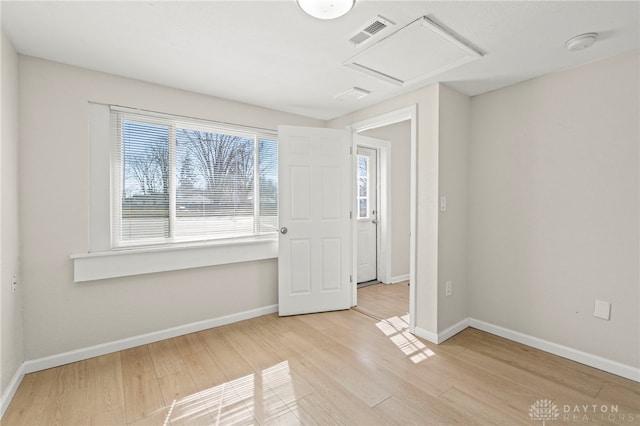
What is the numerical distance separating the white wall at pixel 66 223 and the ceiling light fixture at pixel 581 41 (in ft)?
10.3

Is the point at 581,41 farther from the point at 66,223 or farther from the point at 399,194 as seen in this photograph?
the point at 66,223

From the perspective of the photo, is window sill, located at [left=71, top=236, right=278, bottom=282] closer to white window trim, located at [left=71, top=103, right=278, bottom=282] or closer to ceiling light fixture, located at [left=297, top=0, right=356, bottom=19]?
white window trim, located at [left=71, top=103, right=278, bottom=282]

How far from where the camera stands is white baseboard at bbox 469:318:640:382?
209cm

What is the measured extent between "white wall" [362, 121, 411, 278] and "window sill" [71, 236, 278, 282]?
6.90 feet

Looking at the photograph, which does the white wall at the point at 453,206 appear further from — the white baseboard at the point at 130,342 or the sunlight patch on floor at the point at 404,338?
the white baseboard at the point at 130,342

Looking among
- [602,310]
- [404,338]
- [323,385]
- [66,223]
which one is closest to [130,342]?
[66,223]

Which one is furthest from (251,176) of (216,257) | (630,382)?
(630,382)

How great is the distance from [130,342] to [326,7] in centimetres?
297

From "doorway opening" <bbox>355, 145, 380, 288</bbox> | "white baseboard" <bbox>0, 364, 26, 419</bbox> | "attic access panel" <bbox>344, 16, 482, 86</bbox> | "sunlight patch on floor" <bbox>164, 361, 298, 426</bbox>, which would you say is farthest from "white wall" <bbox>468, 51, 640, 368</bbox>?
"white baseboard" <bbox>0, 364, 26, 419</bbox>

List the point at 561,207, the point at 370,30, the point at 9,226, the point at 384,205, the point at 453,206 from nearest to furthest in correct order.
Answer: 1. the point at 370,30
2. the point at 9,226
3. the point at 561,207
4. the point at 453,206
5. the point at 384,205

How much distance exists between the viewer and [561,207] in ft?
7.92

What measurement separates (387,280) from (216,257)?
2687mm

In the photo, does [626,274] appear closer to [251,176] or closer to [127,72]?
[251,176]

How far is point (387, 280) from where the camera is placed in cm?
454
